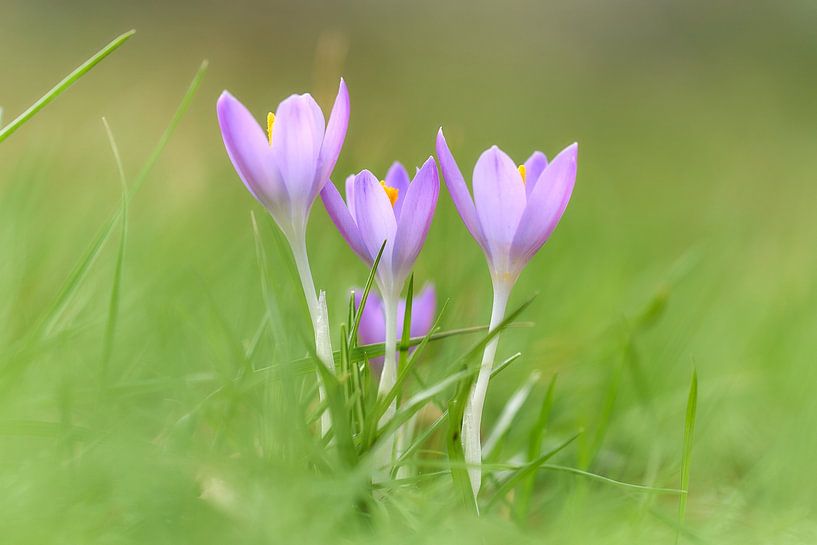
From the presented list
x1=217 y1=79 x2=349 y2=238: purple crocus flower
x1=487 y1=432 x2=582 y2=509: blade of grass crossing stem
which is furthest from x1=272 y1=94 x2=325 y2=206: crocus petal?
x1=487 y1=432 x2=582 y2=509: blade of grass crossing stem

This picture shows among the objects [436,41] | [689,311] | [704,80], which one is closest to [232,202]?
[689,311]

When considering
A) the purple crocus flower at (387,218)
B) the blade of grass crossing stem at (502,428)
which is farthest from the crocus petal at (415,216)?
the blade of grass crossing stem at (502,428)

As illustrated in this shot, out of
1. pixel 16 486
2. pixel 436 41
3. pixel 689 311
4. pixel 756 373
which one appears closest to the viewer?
pixel 16 486

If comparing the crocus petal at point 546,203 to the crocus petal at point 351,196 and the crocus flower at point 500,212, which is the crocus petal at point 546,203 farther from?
the crocus petal at point 351,196

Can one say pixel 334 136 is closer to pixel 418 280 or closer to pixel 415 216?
pixel 415 216

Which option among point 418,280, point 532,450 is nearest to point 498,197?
point 532,450

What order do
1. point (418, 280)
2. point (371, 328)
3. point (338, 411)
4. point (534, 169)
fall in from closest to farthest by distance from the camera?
1. point (338, 411)
2. point (534, 169)
3. point (371, 328)
4. point (418, 280)

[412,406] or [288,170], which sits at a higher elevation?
[288,170]

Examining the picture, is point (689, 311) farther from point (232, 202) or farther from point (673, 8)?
point (673, 8)

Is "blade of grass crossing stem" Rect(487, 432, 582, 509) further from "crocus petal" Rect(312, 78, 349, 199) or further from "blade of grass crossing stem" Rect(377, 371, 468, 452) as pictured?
"crocus petal" Rect(312, 78, 349, 199)
